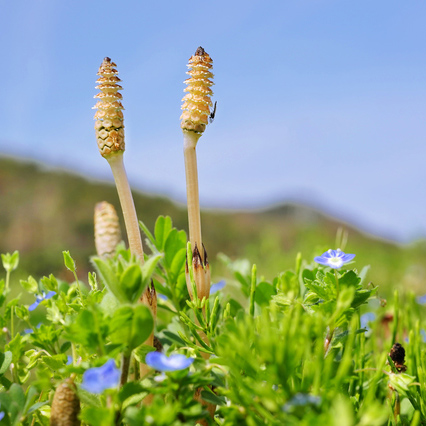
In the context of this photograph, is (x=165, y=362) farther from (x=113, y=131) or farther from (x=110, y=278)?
(x=113, y=131)

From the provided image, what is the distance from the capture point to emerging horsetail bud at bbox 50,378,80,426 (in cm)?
44

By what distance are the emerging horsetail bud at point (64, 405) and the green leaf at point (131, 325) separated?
0.22 ft

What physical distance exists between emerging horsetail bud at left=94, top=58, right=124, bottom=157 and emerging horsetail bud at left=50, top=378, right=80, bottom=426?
0.78 feet

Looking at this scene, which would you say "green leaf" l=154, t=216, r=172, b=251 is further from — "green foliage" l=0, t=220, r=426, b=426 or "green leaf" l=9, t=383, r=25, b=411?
"green leaf" l=9, t=383, r=25, b=411

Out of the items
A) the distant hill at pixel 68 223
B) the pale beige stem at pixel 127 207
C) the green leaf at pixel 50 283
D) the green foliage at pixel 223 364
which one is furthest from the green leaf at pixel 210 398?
the distant hill at pixel 68 223

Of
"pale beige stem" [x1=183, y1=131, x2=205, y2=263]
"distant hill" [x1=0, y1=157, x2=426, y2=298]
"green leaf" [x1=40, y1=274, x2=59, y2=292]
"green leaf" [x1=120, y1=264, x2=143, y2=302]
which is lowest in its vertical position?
"distant hill" [x1=0, y1=157, x2=426, y2=298]

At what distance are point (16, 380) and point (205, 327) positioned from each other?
256 millimetres

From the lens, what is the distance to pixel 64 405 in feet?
1.45

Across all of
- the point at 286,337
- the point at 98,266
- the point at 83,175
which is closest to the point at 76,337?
the point at 98,266

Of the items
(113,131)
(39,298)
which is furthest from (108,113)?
(39,298)

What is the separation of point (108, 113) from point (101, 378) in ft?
0.93

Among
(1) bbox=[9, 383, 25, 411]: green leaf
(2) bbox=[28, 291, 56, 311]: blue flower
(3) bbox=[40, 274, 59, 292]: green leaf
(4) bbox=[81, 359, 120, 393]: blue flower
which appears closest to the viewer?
(4) bbox=[81, 359, 120, 393]: blue flower

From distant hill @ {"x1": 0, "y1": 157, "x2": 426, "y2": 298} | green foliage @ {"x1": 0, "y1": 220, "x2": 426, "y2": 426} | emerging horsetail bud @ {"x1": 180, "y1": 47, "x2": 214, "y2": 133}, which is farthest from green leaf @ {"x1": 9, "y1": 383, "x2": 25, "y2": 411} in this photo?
distant hill @ {"x1": 0, "y1": 157, "x2": 426, "y2": 298}

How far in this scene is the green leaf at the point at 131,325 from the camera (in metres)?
0.39
